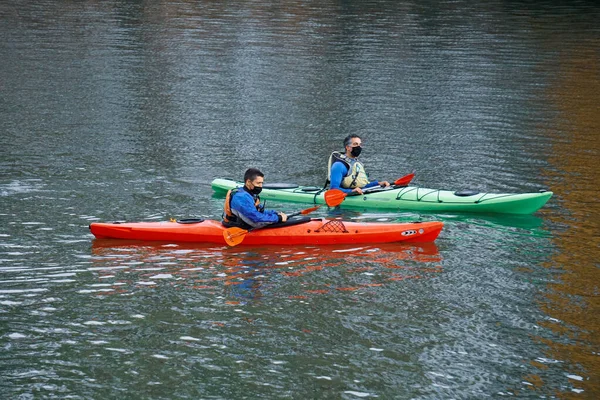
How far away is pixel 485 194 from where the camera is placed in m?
15.4

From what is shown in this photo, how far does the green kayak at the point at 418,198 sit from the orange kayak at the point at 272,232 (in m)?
1.74

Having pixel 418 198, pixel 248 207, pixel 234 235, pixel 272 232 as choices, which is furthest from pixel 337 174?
pixel 234 235

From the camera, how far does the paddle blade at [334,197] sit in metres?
15.5

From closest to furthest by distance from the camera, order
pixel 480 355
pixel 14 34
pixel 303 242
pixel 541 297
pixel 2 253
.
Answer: pixel 480 355, pixel 541 297, pixel 2 253, pixel 303 242, pixel 14 34

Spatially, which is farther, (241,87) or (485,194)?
(241,87)

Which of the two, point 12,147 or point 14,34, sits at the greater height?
point 14,34

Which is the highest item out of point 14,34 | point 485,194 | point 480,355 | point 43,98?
point 14,34

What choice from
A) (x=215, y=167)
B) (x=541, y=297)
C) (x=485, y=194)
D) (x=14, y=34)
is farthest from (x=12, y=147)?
(x=14, y=34)

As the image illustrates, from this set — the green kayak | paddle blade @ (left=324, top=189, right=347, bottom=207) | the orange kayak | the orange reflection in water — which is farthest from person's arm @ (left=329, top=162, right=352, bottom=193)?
the orange reflection in water

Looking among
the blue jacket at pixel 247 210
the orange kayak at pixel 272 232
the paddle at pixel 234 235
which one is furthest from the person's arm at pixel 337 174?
the paddle at pixel 234 235

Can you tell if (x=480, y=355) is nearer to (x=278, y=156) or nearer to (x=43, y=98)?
(x=278, y=156)

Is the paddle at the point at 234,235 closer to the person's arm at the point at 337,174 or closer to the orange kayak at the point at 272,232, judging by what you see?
the orange kayak at the point at 272,232

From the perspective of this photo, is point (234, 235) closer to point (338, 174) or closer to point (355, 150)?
point (338, 174)

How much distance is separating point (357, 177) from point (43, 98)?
1145 centimetres
